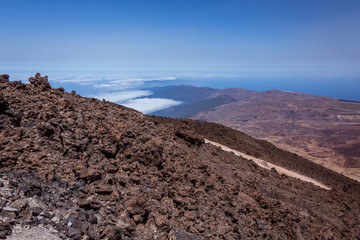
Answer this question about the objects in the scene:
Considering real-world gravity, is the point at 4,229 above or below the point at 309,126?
above

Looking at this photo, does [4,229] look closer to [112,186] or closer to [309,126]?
[112,186]

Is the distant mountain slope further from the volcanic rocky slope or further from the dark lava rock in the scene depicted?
the dark lava rock

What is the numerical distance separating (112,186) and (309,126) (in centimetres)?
6619

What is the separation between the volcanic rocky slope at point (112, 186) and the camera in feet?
12.8

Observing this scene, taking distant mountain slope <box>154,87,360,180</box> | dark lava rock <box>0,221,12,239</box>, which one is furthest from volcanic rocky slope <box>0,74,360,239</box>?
distant mountain slope <box>154,87,360,180</box>

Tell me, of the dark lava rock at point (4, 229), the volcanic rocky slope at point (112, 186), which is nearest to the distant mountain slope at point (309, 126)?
the volcanic rocky slope at point (112, 186)

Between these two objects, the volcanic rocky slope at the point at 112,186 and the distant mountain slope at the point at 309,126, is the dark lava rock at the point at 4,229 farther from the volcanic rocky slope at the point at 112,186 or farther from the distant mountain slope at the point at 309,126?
the distant mountain slope at the point at 309,126

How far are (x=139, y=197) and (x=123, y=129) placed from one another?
2445 millimetres

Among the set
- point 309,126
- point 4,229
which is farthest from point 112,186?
point 309,126

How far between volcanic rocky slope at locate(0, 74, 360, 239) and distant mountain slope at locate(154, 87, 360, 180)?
1101 inches

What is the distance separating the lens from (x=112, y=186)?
4.63m

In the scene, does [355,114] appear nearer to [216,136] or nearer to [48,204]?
[216,136]


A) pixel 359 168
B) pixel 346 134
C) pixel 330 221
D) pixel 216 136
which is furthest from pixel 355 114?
pixel 330 221

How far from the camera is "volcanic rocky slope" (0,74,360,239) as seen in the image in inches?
153
